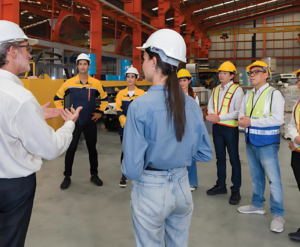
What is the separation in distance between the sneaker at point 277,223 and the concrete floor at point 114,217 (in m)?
0.06

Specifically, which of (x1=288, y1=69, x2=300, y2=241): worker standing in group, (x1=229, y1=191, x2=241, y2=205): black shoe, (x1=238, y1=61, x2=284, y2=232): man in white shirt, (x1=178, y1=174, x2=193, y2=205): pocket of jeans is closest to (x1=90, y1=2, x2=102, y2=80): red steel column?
(x1=229, y1=191, x2=241, y2=205): black shoe

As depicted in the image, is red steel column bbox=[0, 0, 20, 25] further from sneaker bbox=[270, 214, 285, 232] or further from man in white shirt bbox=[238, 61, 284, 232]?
sneaker bbox=[270, 214, 285, 232]

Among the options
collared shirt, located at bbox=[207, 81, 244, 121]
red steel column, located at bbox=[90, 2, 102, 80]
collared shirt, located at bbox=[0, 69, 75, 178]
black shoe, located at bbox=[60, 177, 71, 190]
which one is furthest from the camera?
red steel column, located at bbox=[90, 2, 102, 80]

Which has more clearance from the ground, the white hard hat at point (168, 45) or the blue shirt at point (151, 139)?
the white hard hat at point (168, 45)

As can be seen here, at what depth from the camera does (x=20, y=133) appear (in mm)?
1423

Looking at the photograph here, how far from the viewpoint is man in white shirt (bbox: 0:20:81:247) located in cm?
139

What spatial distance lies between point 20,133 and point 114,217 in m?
2.15

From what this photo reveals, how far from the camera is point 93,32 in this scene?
9.09 m

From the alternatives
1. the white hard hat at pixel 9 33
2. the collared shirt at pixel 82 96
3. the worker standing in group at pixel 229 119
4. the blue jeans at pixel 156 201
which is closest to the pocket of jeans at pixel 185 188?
the blue jeans at pixel 156 201

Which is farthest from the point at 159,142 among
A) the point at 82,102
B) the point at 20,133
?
the point at 82,102

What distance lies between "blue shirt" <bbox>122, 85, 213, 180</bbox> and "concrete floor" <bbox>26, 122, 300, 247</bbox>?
1576mm

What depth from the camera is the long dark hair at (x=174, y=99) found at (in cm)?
143

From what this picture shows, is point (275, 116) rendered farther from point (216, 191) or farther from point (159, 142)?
point (159, 142)

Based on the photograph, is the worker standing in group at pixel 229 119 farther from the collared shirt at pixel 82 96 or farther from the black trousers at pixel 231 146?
the collared shirt at pixel 82 96
